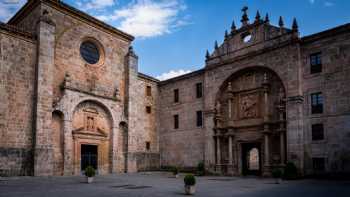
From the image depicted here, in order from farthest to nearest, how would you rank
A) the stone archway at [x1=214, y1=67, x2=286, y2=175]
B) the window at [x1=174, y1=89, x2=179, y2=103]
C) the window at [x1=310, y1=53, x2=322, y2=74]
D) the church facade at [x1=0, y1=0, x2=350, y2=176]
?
1. the window at [x1=174, y1=89, x2=179, y2=103]
2. the stone archway at [x1=214, y1=67, x2=286, y2=175]
3. the window at [x1=310, y1=53, x2=322, y2=74]
4. the church facade at [x1=0, y1=0, x2=350, y2=176]

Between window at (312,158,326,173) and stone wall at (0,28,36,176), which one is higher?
stone wall at (0,28,36,176)

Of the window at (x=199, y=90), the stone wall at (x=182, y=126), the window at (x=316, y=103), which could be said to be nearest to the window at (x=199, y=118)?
the stone wall at (x=182, y=126)

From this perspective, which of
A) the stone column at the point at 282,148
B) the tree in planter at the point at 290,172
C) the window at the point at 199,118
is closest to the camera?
the tree in planter at the point at 290,172

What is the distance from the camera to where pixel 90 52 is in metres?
26.0

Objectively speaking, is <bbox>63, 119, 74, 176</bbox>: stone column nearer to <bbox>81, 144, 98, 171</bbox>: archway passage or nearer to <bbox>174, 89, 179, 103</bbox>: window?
<bbox>81, 144, 98, 171</bbox>: archway passage

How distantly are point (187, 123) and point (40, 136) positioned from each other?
13.2 m

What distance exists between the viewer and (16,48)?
800 inches

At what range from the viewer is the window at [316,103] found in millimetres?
20188

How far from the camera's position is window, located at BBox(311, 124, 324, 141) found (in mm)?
19856

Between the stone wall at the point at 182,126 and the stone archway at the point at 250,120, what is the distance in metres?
2.32

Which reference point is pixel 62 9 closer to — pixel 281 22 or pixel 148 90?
pixel 148 90

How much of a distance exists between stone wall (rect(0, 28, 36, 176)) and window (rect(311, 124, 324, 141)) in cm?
1880

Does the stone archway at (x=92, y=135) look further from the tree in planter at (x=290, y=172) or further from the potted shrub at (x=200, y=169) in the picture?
the tree in planter at (x=290, y=172)

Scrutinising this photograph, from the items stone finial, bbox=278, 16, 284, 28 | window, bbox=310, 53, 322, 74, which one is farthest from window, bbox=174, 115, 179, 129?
window, bbox=310, 53, 322, 74
